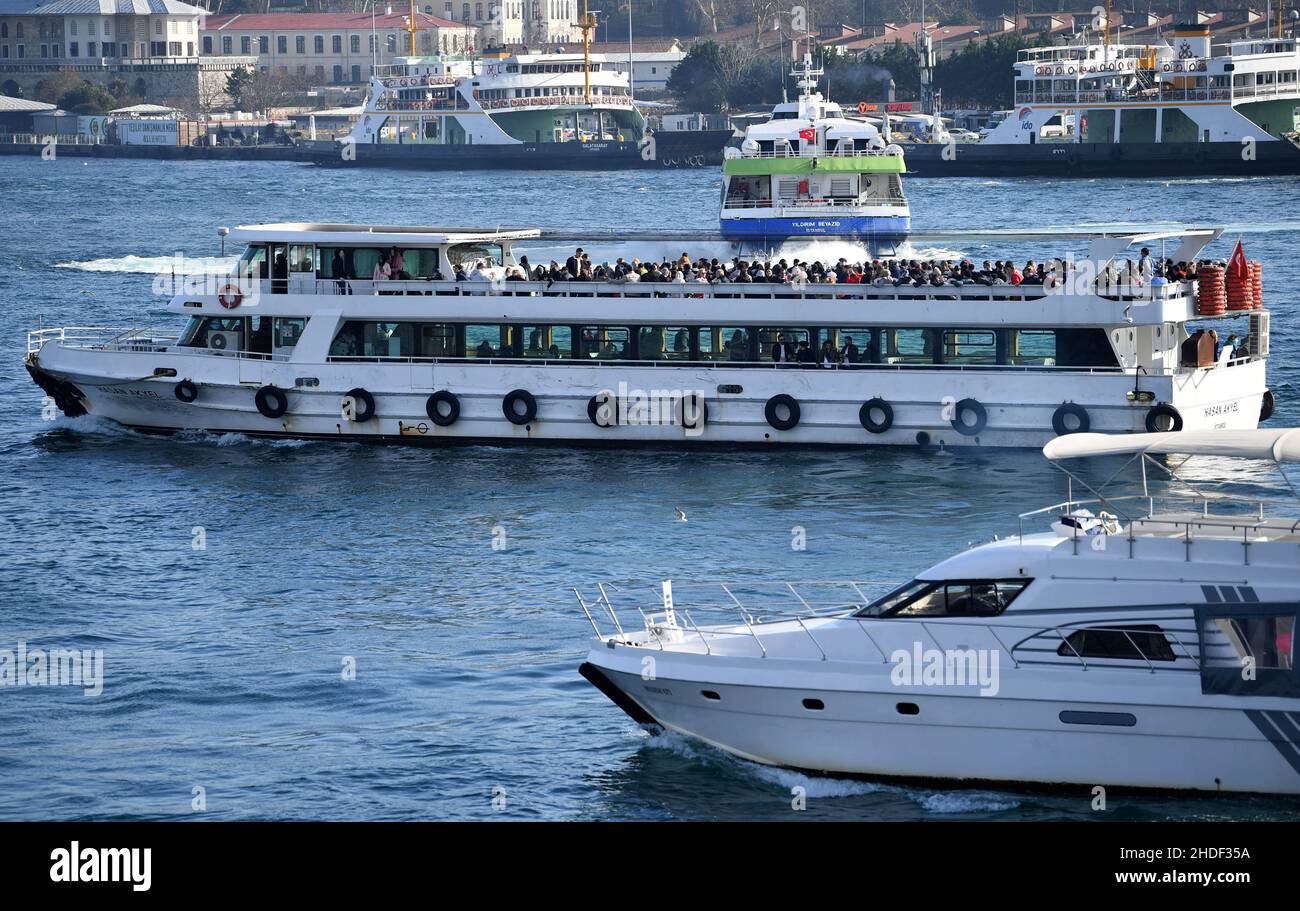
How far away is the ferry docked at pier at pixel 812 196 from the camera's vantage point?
187ft

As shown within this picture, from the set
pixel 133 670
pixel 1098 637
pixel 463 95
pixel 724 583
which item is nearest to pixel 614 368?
pixel 724 583

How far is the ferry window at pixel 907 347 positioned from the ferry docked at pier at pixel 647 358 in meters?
0.05

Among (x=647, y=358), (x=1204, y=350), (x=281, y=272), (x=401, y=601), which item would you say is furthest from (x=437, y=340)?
(x=1204, y=350)

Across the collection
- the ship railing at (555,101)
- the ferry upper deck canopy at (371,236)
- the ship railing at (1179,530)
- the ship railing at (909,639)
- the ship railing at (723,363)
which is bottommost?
the ship railing at (909,639)

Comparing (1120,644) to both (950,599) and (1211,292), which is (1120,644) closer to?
(950,599)

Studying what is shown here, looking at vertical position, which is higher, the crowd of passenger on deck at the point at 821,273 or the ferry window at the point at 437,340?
the crowd of passenger on deck at the point at 821,273

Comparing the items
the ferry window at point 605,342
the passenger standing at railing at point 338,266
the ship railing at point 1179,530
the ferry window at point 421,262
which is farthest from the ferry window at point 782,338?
the ship railing at point 1179,530

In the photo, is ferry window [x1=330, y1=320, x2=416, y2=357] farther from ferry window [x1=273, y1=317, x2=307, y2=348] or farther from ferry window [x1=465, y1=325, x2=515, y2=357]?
ferry window [x1=465, y1=325, x2=515, y2=357]

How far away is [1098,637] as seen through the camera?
20.2 metres

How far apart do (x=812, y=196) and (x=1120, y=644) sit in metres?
38.7

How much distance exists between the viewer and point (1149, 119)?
438 feet

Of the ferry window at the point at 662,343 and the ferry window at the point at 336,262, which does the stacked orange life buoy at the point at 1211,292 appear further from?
the ferry window at the point at 336,262

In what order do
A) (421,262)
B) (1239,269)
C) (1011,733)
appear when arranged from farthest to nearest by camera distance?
(421,262), (1239,269), (1011,733)

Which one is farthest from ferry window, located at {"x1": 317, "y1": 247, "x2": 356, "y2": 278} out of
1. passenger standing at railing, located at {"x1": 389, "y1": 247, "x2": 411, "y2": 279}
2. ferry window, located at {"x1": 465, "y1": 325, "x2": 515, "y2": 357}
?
ferry window, located at {"x1": 465, "y1": 325, "x2": 515, "y2": 357}
